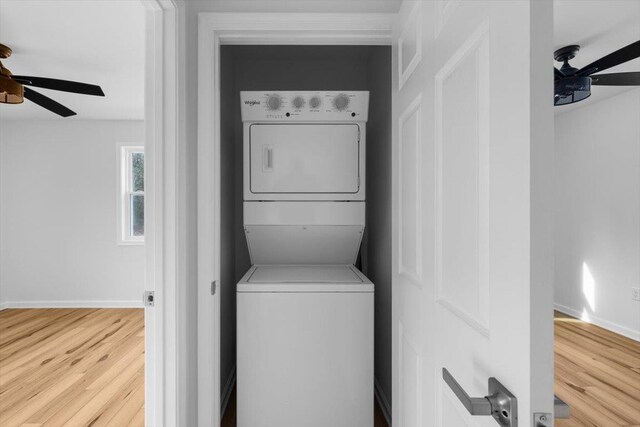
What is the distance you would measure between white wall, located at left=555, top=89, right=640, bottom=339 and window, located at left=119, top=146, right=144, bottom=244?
4939 mm

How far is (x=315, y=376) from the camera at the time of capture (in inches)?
A: 69.4

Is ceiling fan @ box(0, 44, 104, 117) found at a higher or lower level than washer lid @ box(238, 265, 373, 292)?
higher

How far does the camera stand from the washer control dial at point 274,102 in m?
2.00

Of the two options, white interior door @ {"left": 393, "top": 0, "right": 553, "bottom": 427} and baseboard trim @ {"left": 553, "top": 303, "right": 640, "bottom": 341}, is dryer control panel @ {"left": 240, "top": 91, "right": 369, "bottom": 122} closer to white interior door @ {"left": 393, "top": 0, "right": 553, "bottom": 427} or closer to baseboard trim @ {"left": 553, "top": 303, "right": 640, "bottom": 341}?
white interior door @ {"left": 393, "top": 0, "right": 553, "bottom": 427}

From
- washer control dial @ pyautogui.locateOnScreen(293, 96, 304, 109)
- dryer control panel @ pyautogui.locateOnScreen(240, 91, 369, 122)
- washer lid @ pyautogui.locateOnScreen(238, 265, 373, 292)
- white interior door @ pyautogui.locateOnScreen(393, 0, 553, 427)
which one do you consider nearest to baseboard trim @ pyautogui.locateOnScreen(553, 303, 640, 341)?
white interior door @ pyautogui.locateOnScreen(393, 0, 553, 427)

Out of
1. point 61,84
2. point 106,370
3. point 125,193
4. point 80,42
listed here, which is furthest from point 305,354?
point 125,193

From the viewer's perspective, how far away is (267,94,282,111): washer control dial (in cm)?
A: 200

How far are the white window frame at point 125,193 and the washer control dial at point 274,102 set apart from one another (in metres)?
3.52

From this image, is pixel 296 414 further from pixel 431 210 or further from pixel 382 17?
pixel 382 17

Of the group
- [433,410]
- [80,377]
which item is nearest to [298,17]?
[433,410]

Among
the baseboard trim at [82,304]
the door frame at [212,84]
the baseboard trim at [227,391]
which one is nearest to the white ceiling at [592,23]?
the door frame at [212,84]

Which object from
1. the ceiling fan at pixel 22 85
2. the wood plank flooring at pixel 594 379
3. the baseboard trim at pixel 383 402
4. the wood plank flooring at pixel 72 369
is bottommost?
the wood plank flooring at pixel 72 369

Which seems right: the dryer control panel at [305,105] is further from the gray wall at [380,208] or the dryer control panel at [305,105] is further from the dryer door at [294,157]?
the gray wall at [380,208]

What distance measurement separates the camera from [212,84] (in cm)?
159
